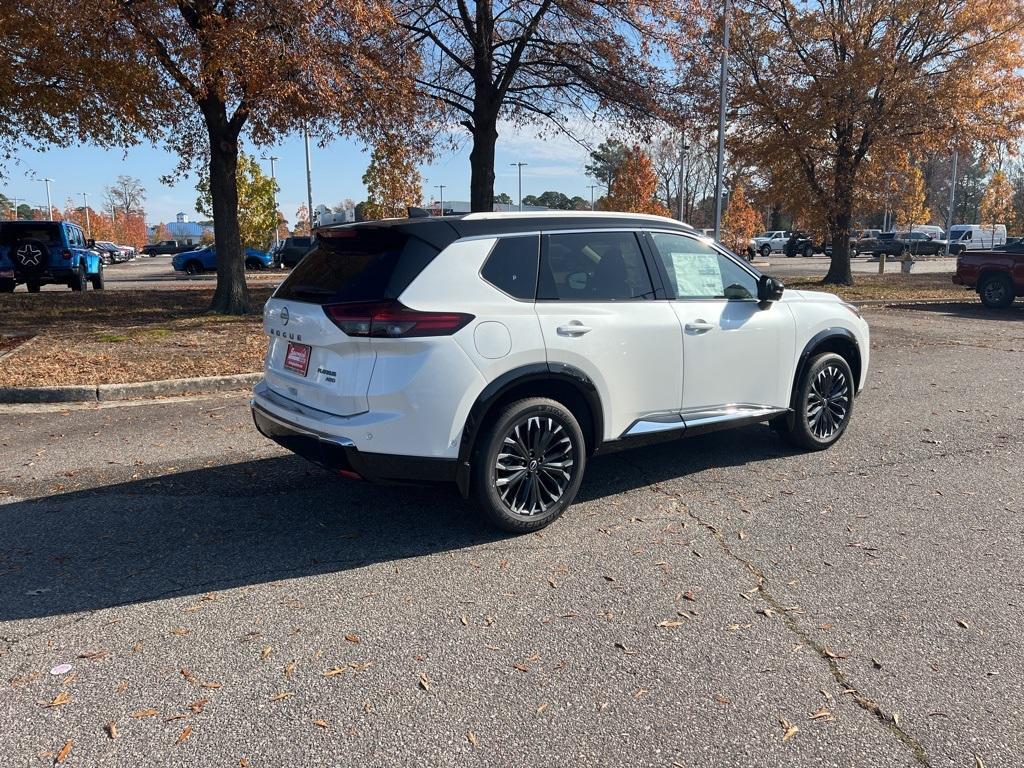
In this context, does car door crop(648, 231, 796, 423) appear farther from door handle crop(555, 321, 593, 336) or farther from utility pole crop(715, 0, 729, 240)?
utility pole crop(715, 0, 729, 240)

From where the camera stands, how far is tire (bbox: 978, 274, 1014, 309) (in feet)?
Answer: 57.8

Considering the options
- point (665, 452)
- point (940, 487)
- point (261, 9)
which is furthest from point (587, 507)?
point (261, 9)

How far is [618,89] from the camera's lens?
17.0m

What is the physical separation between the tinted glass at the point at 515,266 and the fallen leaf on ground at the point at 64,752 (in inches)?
109

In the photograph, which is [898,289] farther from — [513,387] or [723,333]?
[513,387]

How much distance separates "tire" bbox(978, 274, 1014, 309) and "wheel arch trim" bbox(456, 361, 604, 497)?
16897 millimetres

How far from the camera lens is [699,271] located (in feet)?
17.6

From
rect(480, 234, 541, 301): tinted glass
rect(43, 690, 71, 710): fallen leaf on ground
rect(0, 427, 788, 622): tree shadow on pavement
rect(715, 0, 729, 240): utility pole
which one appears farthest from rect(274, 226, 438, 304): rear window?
rect(715, 0, 729, 240): utility pole

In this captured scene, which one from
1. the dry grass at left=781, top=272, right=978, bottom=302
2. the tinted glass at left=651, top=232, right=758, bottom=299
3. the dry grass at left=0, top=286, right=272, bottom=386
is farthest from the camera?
the dry grass at left=781, top=272, right=978, bottom=302

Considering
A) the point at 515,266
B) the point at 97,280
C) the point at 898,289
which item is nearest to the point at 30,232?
the point at 97,280

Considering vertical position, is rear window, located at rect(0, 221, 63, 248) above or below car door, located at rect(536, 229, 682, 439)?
above

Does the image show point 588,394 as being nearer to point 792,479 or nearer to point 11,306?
point 792,479

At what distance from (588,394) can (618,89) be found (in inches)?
557

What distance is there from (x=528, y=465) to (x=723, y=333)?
5.91ft
